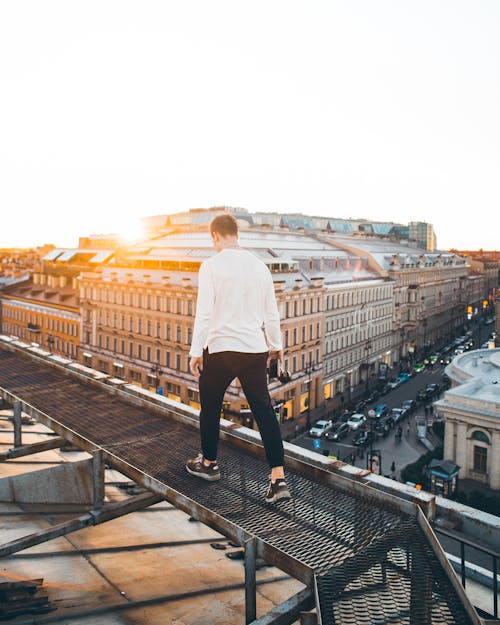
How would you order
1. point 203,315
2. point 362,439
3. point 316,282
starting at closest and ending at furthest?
point 203,315 < point 362,439 < point 316,282

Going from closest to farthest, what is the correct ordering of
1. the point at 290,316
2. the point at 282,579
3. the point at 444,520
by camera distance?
the point at 444,520 → the point at 282,579 → the point at 290,316

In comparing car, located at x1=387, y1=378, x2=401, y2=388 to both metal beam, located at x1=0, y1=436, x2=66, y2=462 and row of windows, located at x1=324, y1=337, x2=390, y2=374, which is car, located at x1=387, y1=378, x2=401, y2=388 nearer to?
row of windows, located at x1=324, y1=337, x2=390, y2=374

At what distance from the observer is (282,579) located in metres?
6.58

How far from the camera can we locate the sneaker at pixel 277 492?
5.56m

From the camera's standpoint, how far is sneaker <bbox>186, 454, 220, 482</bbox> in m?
6.12

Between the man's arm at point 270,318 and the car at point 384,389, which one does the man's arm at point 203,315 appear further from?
the car at point 384,389

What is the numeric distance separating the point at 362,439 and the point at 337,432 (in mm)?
2193

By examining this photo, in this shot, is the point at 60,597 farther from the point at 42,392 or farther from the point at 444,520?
the point at 42,392

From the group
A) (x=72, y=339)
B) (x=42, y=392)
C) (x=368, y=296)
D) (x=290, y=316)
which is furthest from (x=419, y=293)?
(x=42, y=392)

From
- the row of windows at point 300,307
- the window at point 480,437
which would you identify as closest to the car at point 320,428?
the row of windows at point 300,307

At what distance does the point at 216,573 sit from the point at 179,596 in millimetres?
797

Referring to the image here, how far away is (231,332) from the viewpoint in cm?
601

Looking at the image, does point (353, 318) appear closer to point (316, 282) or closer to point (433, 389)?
point (433, 389)

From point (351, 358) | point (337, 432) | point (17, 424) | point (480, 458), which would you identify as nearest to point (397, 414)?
point (337, 432)
